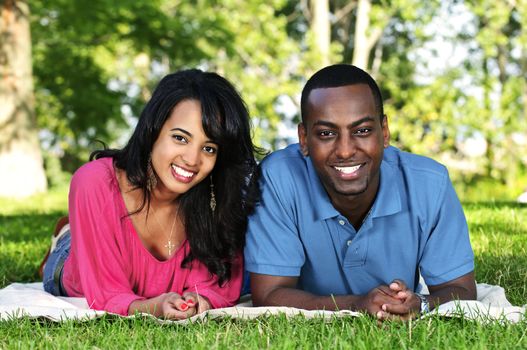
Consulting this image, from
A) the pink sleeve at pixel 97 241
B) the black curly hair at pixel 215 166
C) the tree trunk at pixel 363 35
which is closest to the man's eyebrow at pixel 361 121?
the black curly hair at pixel 215 166

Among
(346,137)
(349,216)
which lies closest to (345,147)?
(346,137)

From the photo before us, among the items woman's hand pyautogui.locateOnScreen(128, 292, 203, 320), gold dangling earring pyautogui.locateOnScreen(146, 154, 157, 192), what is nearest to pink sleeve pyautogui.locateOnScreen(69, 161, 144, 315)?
woman's hand pyautogui.locateOnScreen(128, 292, 203, 320)

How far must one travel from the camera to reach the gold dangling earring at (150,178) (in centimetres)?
423

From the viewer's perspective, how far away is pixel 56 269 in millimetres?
4754

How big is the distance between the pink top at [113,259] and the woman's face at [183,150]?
32 centimetres

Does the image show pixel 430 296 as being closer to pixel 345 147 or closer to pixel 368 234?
pixel 368 234

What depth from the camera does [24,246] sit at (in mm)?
6531

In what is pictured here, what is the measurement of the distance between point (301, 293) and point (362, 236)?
427 mm

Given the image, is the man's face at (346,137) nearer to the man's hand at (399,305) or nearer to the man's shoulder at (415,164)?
the man's shoulder at (415,164)

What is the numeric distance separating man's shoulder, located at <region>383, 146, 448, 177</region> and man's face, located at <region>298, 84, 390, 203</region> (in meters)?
0.30

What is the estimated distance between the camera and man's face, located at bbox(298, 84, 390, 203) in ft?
12.2

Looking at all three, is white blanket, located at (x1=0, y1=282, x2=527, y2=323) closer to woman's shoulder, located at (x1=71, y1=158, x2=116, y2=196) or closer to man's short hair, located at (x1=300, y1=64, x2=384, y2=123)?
woman's shoulder, located at (x1=71, y1=158, x2=116, y2=196)

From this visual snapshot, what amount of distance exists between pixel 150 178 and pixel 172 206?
0.75ft


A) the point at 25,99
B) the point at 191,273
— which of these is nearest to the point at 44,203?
the point at 25,99
